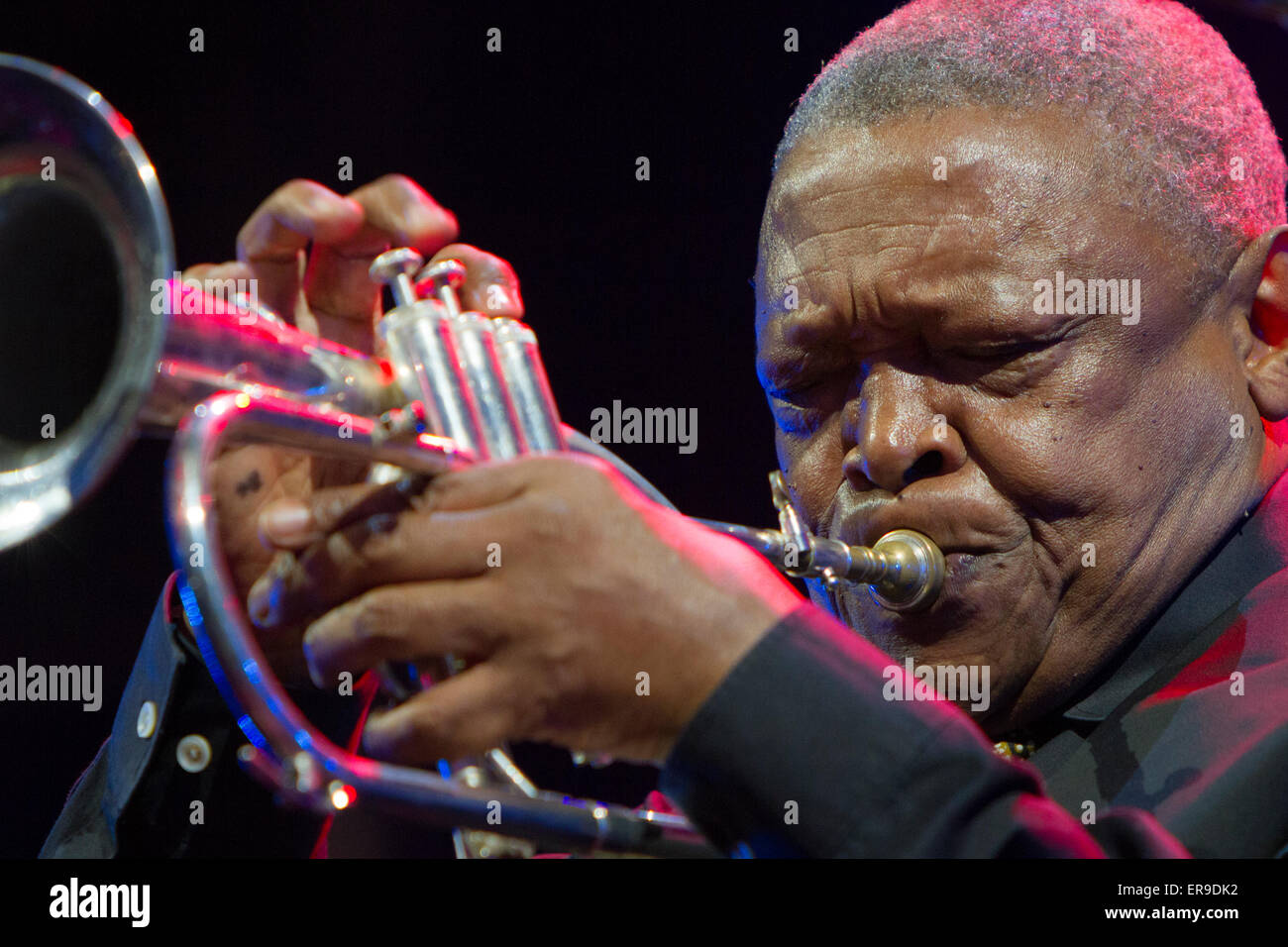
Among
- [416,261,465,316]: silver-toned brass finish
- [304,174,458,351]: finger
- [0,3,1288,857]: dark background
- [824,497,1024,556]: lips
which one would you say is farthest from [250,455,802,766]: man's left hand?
[0,3,1288,857]: dark background

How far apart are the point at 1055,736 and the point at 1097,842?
2.46ft

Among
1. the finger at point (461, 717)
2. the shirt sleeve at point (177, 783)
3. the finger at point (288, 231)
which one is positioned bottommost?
the shirt sleeve at point (177, 783)

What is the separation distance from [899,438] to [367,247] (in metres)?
0.98

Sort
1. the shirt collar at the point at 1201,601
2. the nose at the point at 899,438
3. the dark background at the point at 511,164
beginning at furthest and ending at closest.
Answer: the dark background at the point at 511,164 < the nose at the point at 899,438 < the shirt collar at the point at 1201,601

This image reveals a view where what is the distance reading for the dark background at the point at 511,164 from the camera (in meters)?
3.36

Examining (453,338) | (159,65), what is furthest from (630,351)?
(453,338)

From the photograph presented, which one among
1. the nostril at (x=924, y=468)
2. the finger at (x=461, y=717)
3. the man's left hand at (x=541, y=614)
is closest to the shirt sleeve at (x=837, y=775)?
the man's left hand at (x=541, y=614)

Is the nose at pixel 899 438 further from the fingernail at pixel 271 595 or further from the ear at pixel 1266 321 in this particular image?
the fingernail at pixel 271 595

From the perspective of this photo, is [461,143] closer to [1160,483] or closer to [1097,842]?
[1160,483]

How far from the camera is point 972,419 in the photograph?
2.19 metres

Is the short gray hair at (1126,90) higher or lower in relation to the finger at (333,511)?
higher

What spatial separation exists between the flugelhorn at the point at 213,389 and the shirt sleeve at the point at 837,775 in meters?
0.25

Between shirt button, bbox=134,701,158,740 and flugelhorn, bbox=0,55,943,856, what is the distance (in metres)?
0.31

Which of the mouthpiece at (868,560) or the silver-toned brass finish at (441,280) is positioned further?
the mouthpiece at (868,560)
